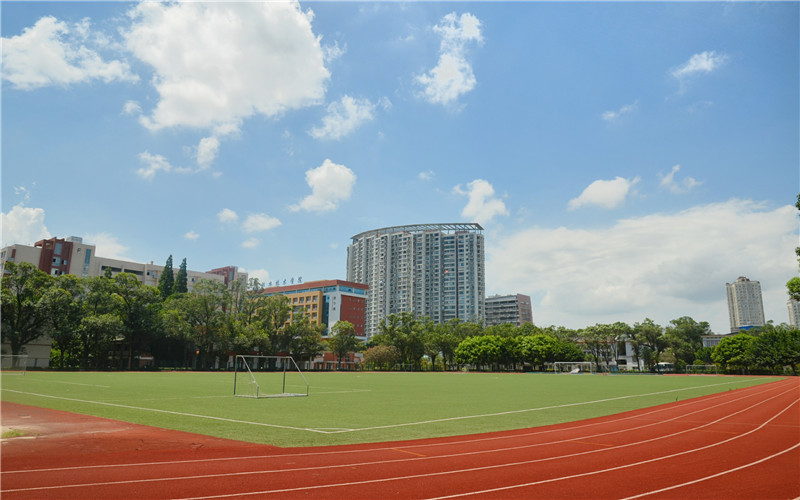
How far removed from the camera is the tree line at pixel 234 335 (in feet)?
200

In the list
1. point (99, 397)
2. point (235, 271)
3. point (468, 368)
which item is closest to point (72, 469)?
point (99, 397)

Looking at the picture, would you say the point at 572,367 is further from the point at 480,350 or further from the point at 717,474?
the point at 717,474

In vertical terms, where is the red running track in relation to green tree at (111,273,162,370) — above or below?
below

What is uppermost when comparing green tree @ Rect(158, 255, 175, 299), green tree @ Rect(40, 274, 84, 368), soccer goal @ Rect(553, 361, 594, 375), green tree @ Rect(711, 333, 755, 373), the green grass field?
green tree @ Rect(158, 255, 175, 299)

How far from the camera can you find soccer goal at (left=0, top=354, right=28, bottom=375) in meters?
46.8

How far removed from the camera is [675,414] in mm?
19641

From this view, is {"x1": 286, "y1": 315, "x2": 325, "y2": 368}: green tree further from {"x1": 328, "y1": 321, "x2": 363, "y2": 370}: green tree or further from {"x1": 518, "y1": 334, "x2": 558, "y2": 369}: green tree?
{"x1": 518, "y1": 334, "x2": 558, "y2": 369}: green tree

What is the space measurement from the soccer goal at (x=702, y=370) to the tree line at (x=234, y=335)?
295cm

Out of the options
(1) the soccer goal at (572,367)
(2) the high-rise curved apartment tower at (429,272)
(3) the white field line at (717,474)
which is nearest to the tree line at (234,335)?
(1) the soccer goal at (572,367)

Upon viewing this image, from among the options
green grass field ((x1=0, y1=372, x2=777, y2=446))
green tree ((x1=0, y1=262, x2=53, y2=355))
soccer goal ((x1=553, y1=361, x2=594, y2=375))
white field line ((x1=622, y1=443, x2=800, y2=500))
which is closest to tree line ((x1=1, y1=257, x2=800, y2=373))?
green tree ((x1=0, y1=262, x2=53, y2=355))

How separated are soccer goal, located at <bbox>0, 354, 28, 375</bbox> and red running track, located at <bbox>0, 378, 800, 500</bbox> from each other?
145ft

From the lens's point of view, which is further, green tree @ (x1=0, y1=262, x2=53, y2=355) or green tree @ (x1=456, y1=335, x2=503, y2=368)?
green tree @ (x1=456, y1=335, x2=503, y2=368)

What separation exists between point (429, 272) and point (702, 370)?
97.9 m

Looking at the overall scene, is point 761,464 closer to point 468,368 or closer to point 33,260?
point 468,368
